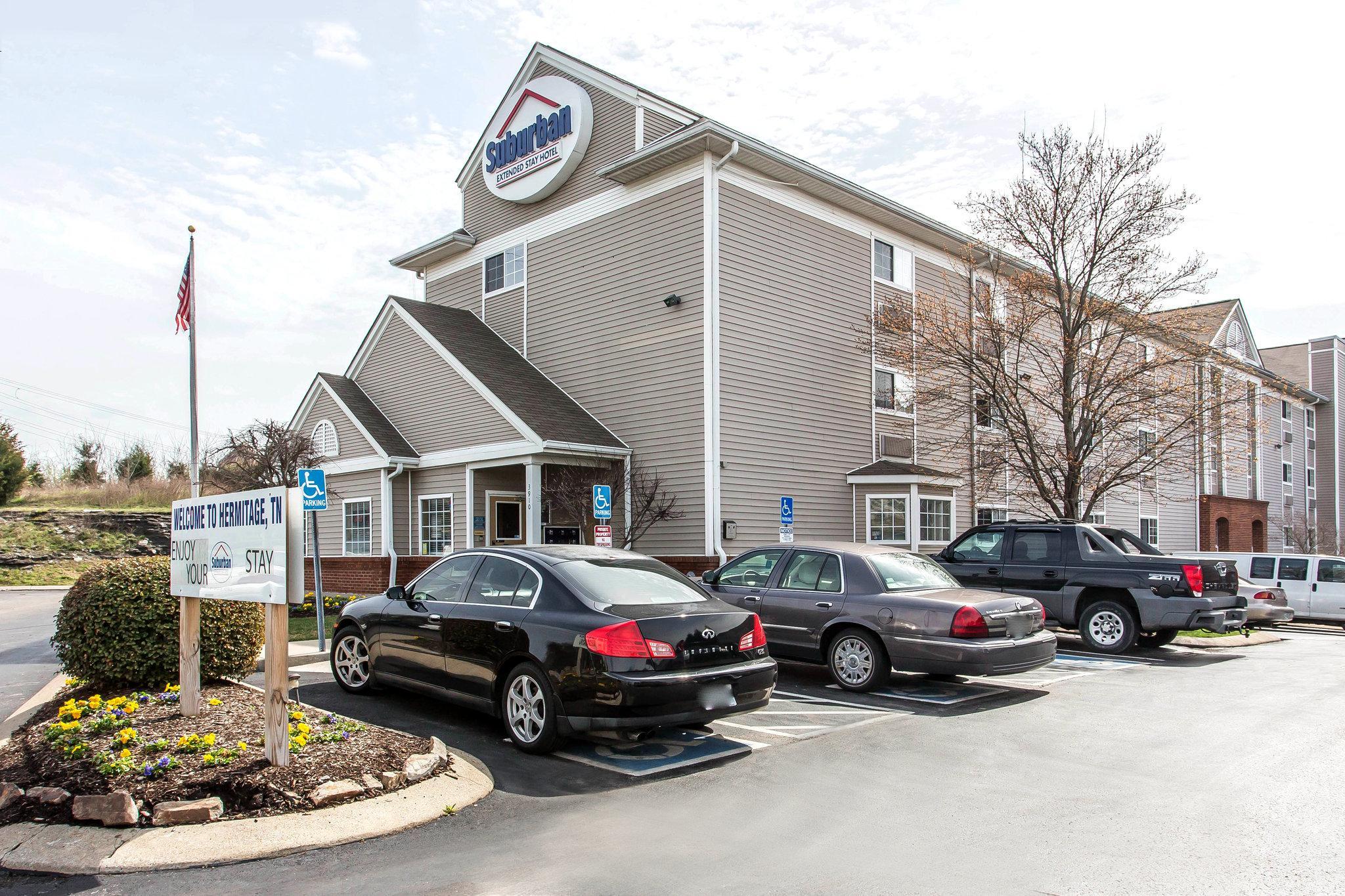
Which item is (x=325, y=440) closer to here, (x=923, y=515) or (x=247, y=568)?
(x=923, y=515)

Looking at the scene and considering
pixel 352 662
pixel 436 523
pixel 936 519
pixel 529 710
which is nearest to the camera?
pixel 529 710

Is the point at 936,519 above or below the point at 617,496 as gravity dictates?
below

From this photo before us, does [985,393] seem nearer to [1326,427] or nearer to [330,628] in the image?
[330,628]

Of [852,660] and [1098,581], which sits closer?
[852,660]

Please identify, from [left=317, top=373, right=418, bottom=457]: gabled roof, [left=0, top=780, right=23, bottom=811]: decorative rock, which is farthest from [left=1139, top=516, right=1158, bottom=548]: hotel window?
[left=0, top=780, right=23, bottom=811]: decorative rock

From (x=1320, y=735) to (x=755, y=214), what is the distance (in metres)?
13.8

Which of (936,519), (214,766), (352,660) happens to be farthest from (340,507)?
(214,766)

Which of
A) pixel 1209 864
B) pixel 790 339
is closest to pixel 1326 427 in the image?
pixel 790 339

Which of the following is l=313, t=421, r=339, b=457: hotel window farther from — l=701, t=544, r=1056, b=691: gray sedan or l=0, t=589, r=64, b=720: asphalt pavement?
l=701, t=544, r=1056, b=691: gray sedan

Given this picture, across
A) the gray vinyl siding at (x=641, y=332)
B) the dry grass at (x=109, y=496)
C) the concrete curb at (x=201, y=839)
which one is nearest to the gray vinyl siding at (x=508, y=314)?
the gray vinyl siding at (x=641, y=332)

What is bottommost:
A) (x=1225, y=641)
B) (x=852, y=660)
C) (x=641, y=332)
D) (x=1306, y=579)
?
(x=1225, y=641)

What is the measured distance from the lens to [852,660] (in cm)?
991

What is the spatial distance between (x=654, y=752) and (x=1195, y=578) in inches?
365

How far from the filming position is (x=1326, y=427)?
48906 millimetres
